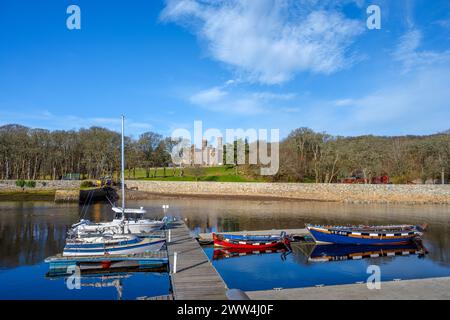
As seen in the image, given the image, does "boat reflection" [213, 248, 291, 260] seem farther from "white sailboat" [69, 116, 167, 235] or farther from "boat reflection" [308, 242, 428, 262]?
"white sailboat" [69, 116, 167, 235]

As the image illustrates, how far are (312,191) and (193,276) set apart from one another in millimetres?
49735

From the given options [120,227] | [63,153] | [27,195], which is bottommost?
[27,195]

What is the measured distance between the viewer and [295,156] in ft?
245

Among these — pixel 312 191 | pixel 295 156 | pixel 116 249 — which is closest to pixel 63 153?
pixel 295 156

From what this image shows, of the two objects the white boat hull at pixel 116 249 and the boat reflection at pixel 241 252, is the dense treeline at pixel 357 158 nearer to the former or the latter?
the boat reflection at pixel 241 252

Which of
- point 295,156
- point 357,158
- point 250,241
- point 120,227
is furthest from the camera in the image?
point 295,156

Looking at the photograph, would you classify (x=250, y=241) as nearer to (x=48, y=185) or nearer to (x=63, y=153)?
(x=48, y=185)

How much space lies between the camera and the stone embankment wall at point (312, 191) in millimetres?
59344

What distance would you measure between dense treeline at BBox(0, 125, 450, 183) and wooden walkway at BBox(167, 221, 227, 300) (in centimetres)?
5269

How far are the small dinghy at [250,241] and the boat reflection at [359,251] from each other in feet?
7.82

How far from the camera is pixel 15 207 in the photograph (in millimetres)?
48938
